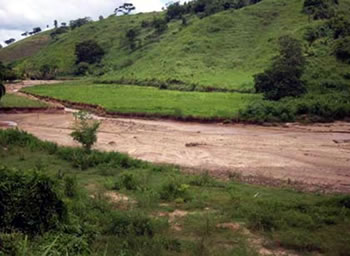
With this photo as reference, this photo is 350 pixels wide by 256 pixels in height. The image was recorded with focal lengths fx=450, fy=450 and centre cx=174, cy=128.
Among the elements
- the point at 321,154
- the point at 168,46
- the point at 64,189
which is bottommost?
the point at 321,154

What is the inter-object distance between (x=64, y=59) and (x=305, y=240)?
76195 mm

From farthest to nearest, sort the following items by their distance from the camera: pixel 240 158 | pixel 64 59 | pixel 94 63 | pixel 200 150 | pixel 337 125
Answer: pixel 64 59 → pixel 94 63 → pixel 337 125 → pixel 200 150 → pixel 240 158

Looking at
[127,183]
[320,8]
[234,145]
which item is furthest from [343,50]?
[127,183]

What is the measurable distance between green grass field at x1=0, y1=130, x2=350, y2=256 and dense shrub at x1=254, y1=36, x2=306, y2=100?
1907 centimetres

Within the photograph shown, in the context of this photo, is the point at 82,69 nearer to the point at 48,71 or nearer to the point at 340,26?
the point at 48,71

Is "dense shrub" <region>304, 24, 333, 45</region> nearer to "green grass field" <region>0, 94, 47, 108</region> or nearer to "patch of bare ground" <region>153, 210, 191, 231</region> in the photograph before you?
"green grass field" <region>0, 94, 47, 108</region>

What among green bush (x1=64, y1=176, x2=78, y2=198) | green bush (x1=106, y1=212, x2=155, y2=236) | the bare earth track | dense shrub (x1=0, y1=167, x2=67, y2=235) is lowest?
the bare earth track

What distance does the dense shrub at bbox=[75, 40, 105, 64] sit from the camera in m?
76.6

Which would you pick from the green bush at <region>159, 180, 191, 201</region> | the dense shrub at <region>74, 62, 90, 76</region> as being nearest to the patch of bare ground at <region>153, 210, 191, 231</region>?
the green bush at <region>159, 180, 191, 201</region>

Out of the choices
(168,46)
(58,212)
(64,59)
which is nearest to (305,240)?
(58,212)

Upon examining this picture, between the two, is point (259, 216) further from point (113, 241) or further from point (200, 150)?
point (200, 150)

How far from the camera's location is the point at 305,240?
11422 mm

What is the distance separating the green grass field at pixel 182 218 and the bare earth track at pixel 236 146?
298 centimetres

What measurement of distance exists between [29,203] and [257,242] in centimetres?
582
